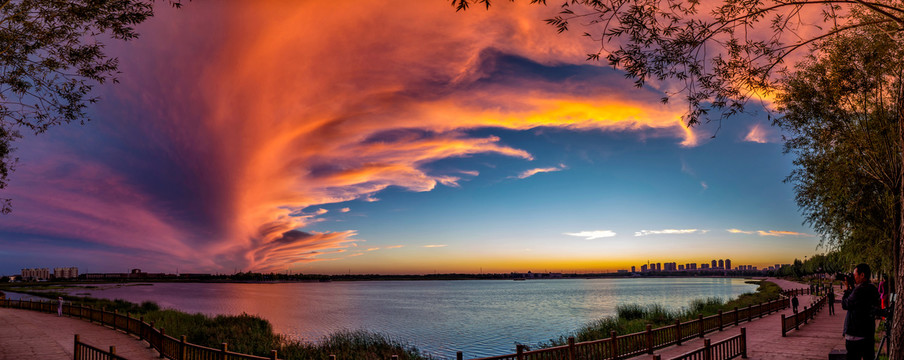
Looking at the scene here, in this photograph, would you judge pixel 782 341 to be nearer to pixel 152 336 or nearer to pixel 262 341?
pixel 262 341

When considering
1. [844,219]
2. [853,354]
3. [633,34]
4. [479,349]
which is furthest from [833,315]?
[633,34]

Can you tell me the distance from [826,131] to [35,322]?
44.3 m

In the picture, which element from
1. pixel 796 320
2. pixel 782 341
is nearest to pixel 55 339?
pixel 782 341

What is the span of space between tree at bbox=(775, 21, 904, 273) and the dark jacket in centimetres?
856

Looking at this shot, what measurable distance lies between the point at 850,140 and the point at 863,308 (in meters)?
11.2

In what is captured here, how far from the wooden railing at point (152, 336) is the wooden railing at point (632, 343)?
8008mm

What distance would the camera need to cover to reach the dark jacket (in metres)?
9.41

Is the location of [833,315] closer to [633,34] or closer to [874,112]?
[874,112]

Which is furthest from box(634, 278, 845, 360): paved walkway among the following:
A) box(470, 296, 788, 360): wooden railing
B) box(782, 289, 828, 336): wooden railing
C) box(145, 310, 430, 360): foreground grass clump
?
box(145, 310, 430, 360): foreground grass clump

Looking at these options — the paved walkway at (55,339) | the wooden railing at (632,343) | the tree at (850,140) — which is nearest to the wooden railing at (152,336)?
the paved walkway at (55,339)

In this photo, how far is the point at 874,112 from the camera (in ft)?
59.7

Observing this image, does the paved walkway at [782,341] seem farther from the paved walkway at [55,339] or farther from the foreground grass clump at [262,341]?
the paved walkway at [55,339]

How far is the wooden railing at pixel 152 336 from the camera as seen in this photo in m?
15.2

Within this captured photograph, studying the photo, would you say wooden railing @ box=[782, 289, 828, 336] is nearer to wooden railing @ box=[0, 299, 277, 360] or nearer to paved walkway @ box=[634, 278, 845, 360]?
paved walkway @ box=[634, 278, 845, 360]
